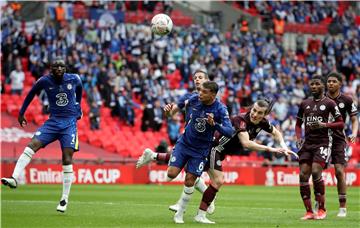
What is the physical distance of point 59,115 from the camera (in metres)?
16.9


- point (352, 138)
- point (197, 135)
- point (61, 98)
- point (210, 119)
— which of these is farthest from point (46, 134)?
point (352, 138)

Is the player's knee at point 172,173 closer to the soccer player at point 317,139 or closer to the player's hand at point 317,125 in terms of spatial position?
the soccer player at point 317,139

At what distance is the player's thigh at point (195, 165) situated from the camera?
49.4 feet

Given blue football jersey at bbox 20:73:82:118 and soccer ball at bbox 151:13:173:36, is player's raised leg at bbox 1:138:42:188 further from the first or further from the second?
soccer ball at bbox 151:13:173:36

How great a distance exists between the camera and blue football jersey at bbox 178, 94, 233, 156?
1488cm

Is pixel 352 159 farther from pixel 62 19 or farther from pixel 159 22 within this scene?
pixel 159 22

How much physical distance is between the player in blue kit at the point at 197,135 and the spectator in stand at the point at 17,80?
1972 cm

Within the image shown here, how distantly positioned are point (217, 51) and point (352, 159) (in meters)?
7.92

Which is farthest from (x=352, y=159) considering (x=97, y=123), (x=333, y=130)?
(x=333, y=130)

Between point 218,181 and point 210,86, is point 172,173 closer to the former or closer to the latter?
point 218,181

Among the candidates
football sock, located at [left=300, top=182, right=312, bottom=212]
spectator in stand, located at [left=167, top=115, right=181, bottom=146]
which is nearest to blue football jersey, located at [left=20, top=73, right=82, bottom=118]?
football sock, located at [left=300, top=182, right=312, bottom=212]

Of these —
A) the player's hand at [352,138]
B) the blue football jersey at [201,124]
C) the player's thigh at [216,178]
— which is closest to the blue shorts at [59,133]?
the blue football jersey at [201,124]

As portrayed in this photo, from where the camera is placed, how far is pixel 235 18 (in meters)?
47.2

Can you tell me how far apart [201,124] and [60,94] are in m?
3.12
